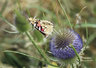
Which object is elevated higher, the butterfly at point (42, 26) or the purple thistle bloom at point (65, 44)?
the butterfly at point (42, 26)

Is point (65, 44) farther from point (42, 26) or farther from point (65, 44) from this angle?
point (42, 26)

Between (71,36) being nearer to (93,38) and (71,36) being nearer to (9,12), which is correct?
(93,38)

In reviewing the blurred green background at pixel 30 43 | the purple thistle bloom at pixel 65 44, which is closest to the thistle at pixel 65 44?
the purple thistle bloom at pixel 65 44

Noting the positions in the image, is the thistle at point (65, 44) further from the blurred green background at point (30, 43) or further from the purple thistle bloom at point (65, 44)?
the blurred green background at point (30, 43)

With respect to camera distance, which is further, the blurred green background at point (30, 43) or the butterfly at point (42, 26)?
the blurred green background at point (30, 43)

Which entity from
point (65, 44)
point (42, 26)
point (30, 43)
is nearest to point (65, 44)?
point (65, 44)

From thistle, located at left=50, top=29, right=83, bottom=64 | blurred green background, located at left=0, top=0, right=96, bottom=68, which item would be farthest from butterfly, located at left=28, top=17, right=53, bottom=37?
blurred green background, located at left=0, top=0, right=96, bottom=68

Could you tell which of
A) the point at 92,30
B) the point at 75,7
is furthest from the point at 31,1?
the point at 92,30
